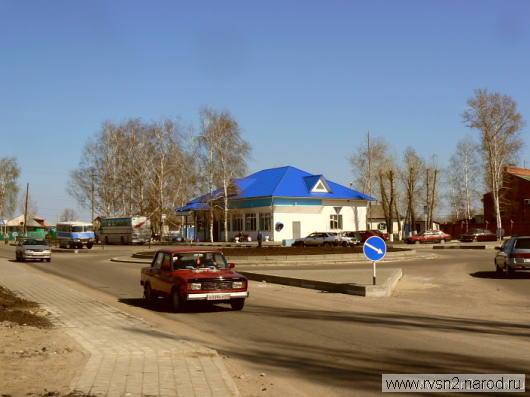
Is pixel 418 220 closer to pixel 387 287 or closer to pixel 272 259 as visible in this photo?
pixel 272 259

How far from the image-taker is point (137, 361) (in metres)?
7.66

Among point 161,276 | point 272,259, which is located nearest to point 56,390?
point 161,276

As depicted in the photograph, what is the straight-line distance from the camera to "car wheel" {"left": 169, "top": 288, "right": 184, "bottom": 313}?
1377 cm

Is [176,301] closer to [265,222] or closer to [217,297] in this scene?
[217,297]

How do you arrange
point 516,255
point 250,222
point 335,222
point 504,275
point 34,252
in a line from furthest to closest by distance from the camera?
point 335,222 < point 250,222 < point 34,252 < point 504,275 < point 516,255

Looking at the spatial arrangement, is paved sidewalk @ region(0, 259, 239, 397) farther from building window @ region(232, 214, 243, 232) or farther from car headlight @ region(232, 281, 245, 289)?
building window @ region(232, 214, 243, 232)

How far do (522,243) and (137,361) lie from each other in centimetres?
1803

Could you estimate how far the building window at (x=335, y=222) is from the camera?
2677 inches

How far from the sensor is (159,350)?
8.43 meters

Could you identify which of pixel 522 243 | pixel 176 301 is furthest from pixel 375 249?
pixel 522 243

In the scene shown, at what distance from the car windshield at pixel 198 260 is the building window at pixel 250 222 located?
172ft

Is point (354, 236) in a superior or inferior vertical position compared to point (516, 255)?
superior

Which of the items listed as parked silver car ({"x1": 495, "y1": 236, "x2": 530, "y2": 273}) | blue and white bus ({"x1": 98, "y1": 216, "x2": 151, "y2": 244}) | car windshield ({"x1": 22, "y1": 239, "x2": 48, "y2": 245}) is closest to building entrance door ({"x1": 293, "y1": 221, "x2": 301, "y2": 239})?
blue and white bus ({"x1": 98, "y1": 216, "x2": 151, "y2": 244})

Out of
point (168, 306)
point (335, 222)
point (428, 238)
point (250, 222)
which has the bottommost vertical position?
point (168, 306)
